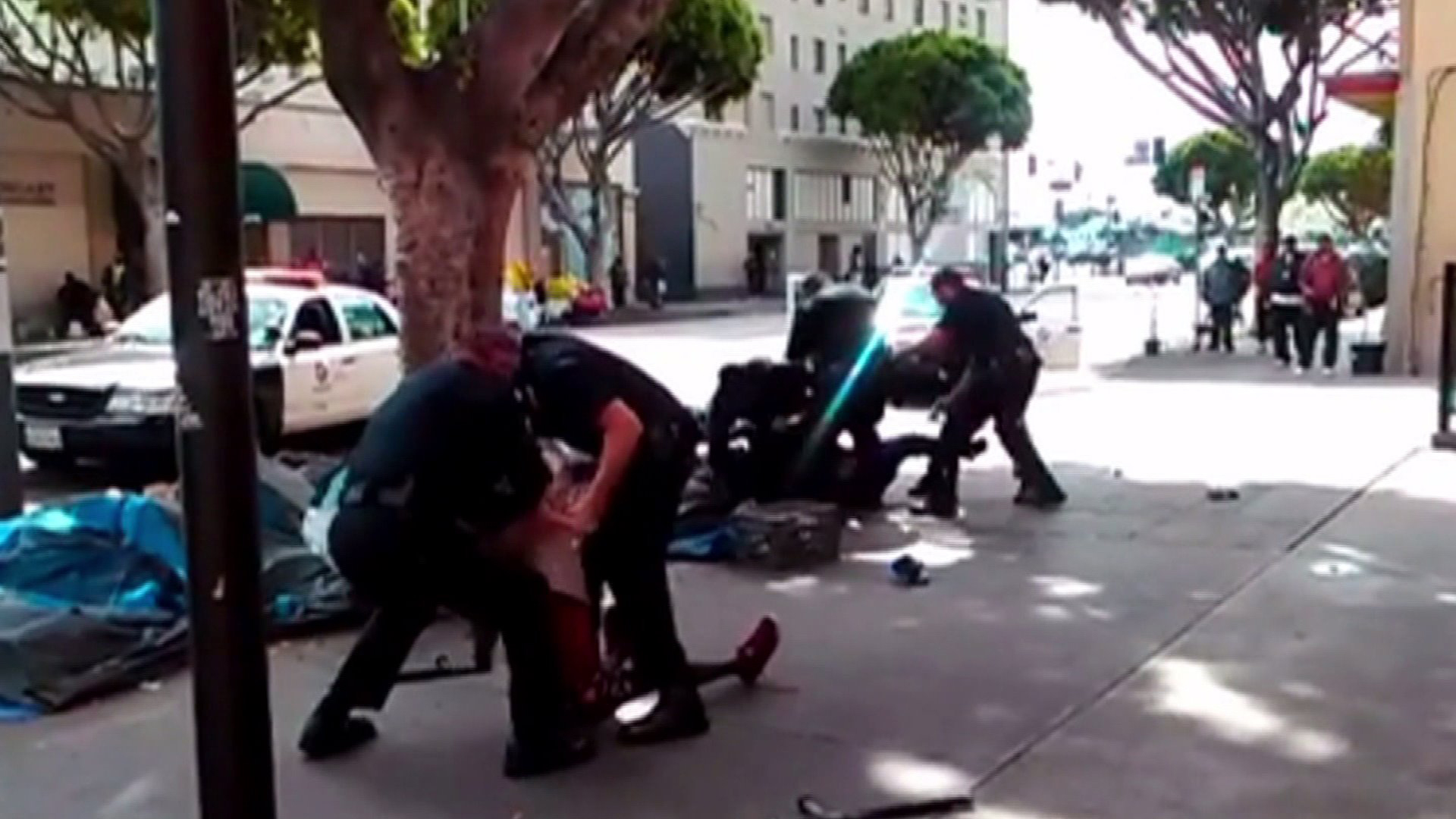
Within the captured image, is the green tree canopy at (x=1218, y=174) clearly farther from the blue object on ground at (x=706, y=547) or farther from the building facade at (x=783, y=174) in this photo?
the blue object on ground at (x=706, y=547)

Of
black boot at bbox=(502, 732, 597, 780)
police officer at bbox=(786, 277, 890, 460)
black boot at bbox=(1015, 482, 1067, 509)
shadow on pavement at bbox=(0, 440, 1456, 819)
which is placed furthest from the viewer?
black boot at bbox=(1015, 482, 1067, 509)

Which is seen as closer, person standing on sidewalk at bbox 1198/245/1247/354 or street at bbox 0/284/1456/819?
street at bbox 0/284/1456/819

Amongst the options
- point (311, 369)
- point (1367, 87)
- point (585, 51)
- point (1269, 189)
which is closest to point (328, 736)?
point (585, 51)

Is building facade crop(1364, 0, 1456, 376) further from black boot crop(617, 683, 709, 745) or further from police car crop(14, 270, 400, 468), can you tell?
black boot crop(617, 683, 709, 745)

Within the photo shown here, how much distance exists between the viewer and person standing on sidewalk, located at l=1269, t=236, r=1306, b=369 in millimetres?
21945

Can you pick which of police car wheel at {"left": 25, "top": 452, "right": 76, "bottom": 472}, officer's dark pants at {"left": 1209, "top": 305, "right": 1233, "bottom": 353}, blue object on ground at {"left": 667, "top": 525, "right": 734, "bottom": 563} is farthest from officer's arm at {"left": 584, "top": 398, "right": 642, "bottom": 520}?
officer's dark pants at {"left": 1209, "top": 305, "right": 1233, "bottom": 353}

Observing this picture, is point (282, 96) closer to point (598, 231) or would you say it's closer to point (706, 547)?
point (598, 231)

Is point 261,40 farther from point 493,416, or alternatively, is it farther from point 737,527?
point 493,416

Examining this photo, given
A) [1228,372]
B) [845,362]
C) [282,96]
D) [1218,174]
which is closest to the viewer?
[845,362]

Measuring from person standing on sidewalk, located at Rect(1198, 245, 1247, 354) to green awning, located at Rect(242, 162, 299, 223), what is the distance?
65.7 feet

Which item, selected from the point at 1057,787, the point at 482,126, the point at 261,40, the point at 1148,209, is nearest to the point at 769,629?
the point at 1057,787

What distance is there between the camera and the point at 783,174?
61812 mm

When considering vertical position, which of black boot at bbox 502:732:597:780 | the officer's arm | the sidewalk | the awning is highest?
the awning

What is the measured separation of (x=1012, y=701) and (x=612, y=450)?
1.98m
